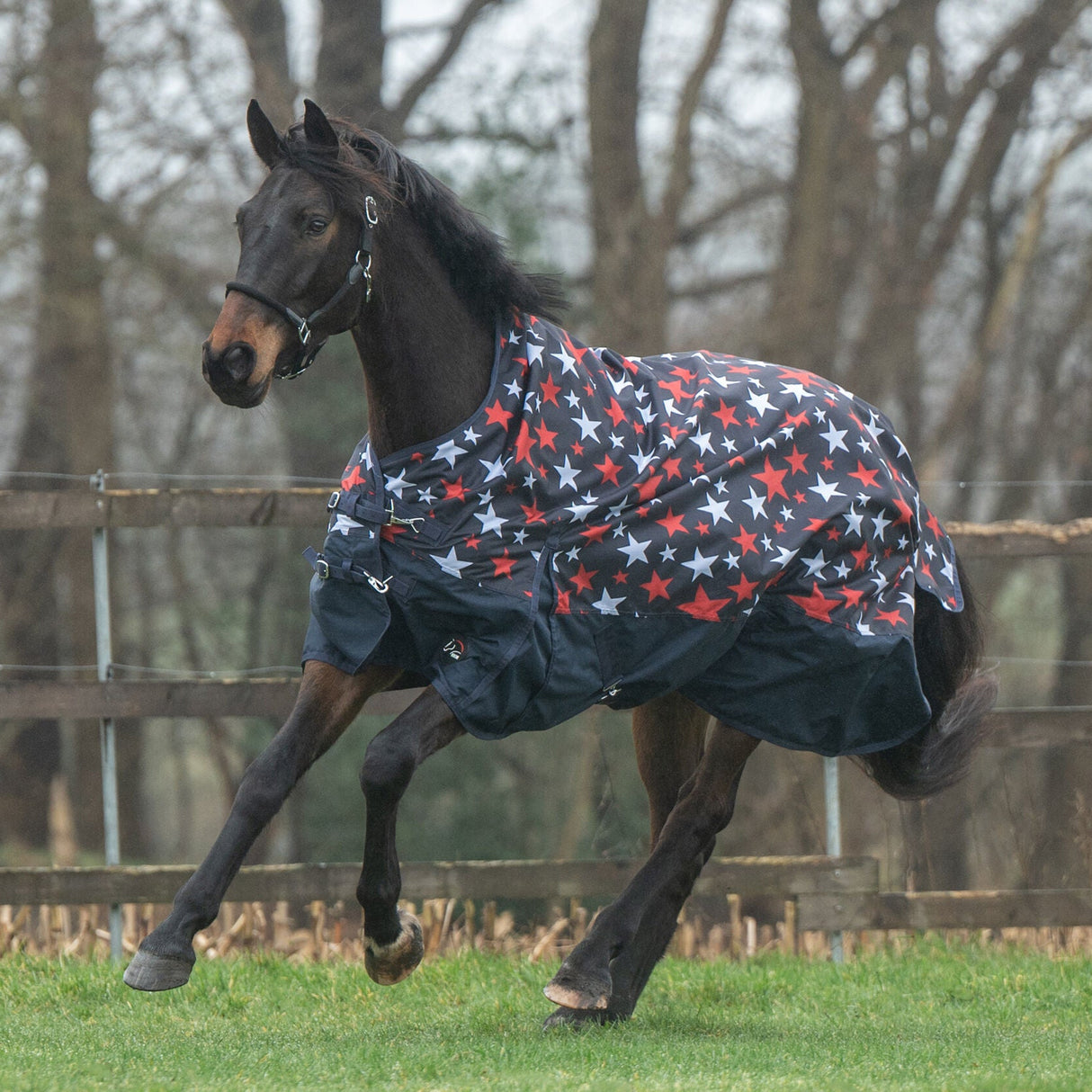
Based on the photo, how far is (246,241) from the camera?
3.63 meters

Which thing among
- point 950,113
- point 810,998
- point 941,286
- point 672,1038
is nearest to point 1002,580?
point 941,286

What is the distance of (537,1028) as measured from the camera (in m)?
4.14

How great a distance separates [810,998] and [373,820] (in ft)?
5.90

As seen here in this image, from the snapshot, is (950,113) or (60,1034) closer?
(60,1034)

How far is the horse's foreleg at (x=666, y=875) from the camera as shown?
4.12 m

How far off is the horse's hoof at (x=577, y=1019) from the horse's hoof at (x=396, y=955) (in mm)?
457

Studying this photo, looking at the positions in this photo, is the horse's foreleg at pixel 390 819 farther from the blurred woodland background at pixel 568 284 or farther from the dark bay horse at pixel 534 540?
the blurred woodland background at pixel 568 284

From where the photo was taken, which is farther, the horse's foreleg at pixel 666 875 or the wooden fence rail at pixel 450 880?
the wooden fence rail at pixel 450 880

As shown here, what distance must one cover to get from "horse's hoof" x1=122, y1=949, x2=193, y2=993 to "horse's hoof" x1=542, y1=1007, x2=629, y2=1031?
3.62 ft

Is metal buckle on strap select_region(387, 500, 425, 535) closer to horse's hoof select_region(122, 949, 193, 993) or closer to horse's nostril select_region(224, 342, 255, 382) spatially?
horse's nostril select_region(224, 342, 255, 382)

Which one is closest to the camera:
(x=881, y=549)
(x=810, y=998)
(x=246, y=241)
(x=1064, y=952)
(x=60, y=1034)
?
(x=246, y=241)

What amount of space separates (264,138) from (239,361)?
2.33 ft

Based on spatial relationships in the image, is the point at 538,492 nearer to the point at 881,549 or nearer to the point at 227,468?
the point at 881,549

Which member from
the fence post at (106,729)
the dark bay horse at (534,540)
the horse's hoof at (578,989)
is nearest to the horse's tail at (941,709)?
the dark bay horse at (534,540)
